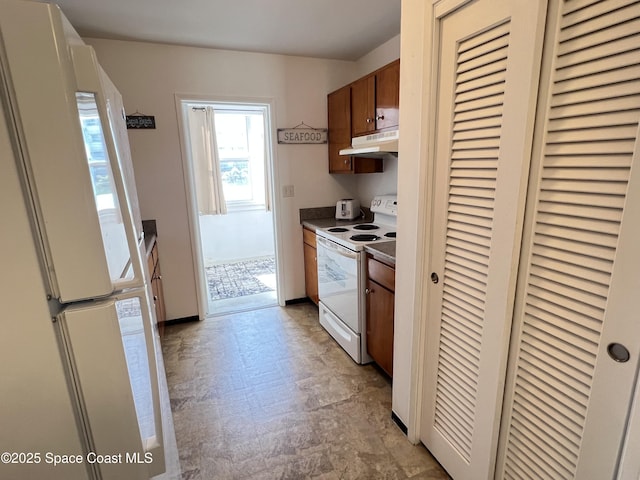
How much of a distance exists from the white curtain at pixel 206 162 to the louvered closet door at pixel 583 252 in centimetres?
415

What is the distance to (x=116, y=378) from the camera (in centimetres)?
85

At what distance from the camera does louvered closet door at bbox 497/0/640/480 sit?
31.2 inches

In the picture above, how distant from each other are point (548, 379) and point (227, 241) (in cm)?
476

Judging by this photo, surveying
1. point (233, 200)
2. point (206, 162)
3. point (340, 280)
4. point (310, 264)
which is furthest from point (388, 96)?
point (233, 200)

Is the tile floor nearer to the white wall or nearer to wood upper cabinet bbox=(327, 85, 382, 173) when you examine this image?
wood upper cabinet bbox=(327, 85, 382, 173)

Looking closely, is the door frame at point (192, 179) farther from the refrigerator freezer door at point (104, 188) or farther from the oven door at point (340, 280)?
the refrigerator freezer door at point (104, 188)

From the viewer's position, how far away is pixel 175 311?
3139 mm

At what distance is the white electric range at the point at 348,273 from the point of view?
230 centimetres

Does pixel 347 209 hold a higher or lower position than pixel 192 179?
lower

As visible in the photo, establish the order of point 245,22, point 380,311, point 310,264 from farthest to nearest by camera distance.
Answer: point 310,264 < point 245,22 < point 380,311

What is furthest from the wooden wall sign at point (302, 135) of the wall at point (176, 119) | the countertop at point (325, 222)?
the countertop at point (325, 222)

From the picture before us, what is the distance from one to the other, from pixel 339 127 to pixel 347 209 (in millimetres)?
771

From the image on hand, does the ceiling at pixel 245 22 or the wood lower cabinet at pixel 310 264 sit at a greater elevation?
the ceiling at pixel 245 22

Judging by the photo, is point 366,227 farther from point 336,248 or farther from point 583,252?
point 583,252
